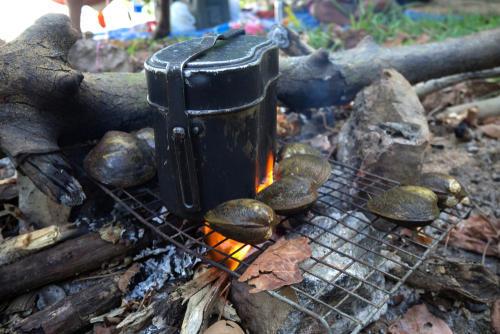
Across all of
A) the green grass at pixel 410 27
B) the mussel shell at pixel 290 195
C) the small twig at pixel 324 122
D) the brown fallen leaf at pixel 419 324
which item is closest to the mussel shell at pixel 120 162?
the mussel shell at pixel 290 195

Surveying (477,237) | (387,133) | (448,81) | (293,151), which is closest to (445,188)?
(387,133)

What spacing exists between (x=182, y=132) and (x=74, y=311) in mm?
991

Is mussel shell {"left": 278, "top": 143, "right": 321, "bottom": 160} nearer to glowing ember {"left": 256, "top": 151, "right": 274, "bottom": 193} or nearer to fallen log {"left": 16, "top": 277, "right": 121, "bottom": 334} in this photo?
glowing ember {"left": 256, "top": 151, "right": 274, "bottom": 193}

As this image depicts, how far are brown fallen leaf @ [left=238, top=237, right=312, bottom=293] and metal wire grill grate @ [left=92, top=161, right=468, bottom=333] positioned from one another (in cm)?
5

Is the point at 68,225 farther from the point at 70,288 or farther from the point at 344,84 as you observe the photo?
the point at 344,84

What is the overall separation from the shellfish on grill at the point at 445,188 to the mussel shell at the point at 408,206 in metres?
0.13

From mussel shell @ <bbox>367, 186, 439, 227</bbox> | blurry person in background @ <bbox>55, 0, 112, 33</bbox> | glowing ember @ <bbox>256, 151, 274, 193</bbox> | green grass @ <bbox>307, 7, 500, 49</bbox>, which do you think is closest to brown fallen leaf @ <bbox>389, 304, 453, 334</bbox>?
mussel shell @ <bbox>367, 186, 439, 227</bbox>

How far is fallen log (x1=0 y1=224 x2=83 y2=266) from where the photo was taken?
212cm

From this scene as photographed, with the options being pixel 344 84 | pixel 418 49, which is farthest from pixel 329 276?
pixel 418 49

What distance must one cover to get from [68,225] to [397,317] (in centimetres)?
184

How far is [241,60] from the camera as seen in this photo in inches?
→ 70.9

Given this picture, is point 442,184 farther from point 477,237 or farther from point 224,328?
point 224,328

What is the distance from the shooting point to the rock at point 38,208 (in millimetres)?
2422

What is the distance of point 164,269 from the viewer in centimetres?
217
